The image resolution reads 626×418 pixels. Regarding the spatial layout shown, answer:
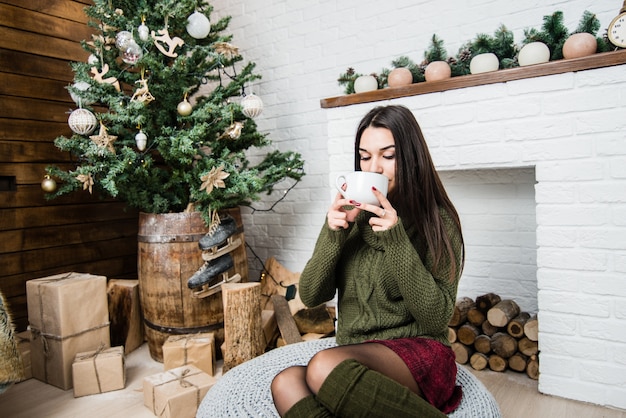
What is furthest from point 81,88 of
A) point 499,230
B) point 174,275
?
point 499,230

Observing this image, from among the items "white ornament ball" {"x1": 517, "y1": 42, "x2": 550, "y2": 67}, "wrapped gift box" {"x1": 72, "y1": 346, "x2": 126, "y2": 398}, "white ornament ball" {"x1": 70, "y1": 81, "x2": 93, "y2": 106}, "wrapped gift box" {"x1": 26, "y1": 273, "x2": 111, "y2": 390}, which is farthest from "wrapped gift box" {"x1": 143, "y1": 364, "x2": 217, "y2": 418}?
"white ornament ball" {"x1": 517, "y1": 42, "x2": 550, "y2": 67}

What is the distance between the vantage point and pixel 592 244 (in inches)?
61.0

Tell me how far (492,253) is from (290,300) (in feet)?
3.31

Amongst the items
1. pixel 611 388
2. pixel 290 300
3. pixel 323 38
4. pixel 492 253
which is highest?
pixel 323 38

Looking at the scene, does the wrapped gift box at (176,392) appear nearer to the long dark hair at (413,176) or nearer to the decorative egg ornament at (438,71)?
the long dark hair at (413,176)

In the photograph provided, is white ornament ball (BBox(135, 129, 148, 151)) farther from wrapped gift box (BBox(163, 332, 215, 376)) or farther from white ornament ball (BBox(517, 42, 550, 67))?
white ornament ball (BBox(517, 42, 550, 67))

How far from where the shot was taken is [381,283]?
46.6 inches

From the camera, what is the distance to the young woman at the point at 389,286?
925 millimetres

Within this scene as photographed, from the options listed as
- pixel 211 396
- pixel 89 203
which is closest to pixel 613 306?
pixel 211 396

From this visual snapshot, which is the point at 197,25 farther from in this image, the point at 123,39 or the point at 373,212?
the point at 373,212

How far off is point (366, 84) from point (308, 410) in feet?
4.78

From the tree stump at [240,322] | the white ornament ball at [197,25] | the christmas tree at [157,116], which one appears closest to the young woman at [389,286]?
the tree stump at [240,322]

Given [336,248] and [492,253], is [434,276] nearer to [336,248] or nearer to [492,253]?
[336,248]

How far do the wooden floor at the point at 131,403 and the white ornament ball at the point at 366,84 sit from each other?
132cm
